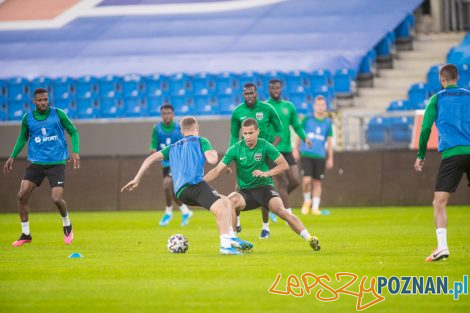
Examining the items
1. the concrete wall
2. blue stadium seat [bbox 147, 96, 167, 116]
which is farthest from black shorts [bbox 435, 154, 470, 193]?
blue stadium seat [bbox 147, 96, 167, 116]

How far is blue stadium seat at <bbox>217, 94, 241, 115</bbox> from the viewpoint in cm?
3142

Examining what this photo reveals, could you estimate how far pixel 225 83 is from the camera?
32.1 m

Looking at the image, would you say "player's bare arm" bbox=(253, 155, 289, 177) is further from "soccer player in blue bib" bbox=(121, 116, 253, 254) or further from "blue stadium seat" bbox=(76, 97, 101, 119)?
"blue stadium seat" bbox=(76, 97, 101, 119)

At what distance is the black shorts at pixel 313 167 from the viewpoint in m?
24.1

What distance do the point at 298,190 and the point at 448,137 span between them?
1459 cm

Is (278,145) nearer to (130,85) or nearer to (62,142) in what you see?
(62,142)

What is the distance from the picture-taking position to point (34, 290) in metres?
10.2

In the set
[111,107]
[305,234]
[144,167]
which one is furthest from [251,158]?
[111,107]

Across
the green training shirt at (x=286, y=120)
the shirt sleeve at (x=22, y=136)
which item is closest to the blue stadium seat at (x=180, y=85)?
the green training shirt at (x=286, y=120)

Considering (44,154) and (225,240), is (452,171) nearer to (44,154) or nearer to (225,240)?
(225,240)

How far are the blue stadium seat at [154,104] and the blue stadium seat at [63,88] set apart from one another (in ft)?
8.40

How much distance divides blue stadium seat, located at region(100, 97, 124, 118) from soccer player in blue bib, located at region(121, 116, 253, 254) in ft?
63.1

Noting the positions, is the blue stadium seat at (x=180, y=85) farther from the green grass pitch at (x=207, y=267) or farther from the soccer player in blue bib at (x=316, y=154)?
the green grass pitch at (x=207, y=267)

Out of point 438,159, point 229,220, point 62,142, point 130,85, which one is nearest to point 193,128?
point 229,220
